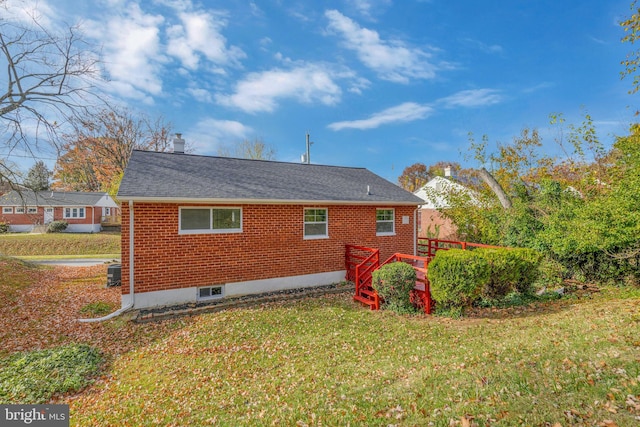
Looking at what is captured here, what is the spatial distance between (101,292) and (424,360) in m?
10.6

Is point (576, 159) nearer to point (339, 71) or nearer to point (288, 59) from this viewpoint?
point (339, 71)

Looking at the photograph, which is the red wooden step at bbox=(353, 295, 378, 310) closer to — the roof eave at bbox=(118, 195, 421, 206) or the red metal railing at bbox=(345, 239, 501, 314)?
the red metal railing at bbox=(345, 239, 501, 314)

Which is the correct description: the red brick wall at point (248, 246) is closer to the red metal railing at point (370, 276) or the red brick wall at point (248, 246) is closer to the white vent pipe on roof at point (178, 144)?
the red metal railing at point (370, 276)

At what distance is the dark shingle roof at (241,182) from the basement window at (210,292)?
8.95 feet

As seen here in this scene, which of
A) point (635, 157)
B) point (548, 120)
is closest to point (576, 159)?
point (548, 120)

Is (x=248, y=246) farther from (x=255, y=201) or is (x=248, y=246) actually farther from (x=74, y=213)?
(x=74, y=213)

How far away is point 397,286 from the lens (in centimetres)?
772

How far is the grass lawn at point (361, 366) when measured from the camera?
3.30 metres

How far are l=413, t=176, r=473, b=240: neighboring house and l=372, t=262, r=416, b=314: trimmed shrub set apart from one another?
8.26 meters

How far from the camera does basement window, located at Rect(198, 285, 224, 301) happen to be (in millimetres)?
8600

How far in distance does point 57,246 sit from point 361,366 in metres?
27.5

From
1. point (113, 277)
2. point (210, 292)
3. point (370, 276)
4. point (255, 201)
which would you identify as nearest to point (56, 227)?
point (113, 277)

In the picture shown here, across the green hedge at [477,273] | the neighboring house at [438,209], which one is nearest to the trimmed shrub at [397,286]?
the green hedge at [477,273]

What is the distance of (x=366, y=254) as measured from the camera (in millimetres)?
10789
